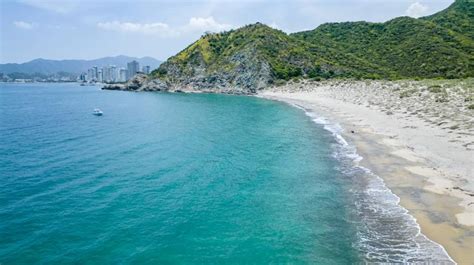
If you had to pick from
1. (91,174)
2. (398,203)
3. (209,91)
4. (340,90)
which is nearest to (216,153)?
(91,174)

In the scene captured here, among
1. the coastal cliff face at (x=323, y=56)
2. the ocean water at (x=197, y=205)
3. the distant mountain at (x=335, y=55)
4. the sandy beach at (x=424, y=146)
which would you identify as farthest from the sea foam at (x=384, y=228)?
the distant mountain at (x=335, y=55)

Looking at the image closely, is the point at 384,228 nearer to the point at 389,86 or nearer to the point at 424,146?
the point at 424,146

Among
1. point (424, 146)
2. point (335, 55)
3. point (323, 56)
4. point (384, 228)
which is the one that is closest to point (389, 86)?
point (424, 146)

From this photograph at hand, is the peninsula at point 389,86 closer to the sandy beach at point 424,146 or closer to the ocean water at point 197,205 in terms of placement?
the sandy beach at point 424,146

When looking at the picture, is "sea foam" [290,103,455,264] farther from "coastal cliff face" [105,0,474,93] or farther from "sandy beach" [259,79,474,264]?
"coastal cliff face" [105,0,474,93]

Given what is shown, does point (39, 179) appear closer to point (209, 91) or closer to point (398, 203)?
point (398, 203)

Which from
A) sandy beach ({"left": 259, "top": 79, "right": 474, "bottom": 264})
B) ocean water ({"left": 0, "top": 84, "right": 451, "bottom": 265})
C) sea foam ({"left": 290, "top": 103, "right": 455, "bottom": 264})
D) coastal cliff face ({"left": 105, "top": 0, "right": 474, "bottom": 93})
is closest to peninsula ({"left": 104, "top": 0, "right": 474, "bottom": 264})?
sandy beach ({"left": 259, "top": 79, "right": 474, "bottom": 264})
